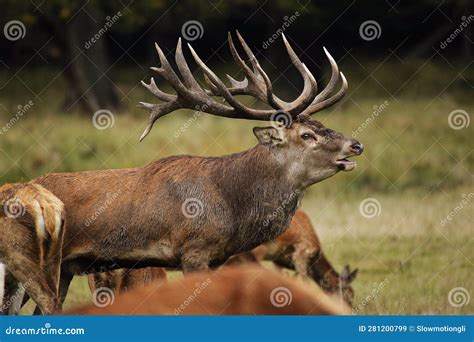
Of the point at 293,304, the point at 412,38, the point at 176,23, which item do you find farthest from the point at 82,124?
the point at 293,304

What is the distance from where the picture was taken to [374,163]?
20.0 meters

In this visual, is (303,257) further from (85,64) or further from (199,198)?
(85,64)

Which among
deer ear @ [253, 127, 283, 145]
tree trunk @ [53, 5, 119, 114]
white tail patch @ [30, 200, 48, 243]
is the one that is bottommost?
tree trunk @ [53, 5, 119, 114]

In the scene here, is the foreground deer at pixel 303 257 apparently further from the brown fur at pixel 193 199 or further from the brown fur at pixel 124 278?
the brown fur at pixel 193 199

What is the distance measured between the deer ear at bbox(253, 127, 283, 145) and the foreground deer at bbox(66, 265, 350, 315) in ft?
14.0

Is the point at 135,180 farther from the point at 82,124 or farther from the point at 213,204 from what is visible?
the point at 82,124

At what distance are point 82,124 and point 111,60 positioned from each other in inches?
426

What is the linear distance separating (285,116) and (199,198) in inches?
37.9

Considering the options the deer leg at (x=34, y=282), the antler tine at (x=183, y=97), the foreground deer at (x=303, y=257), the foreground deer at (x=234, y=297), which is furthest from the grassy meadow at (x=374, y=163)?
the foreground deer at (x=234, y=297)

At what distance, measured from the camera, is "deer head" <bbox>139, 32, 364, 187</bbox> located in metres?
9.35

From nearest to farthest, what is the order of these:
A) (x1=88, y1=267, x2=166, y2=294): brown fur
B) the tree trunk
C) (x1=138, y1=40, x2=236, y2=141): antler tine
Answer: (x1=138, y1=40, x2=236, y2=141): antler tine → (x1=88, y1=267, x2=166, y2=294): brown fur → the tree trunk

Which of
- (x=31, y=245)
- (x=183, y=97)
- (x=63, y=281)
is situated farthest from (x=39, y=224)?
(x=183, y=97)

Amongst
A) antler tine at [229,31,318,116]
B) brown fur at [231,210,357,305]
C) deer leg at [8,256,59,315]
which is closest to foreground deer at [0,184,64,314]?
deer leg at [8,256,59,315]

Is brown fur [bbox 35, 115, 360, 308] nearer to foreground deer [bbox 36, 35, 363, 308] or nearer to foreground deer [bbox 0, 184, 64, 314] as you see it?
foreground deer [bbox 36, 35, 363, 308]
